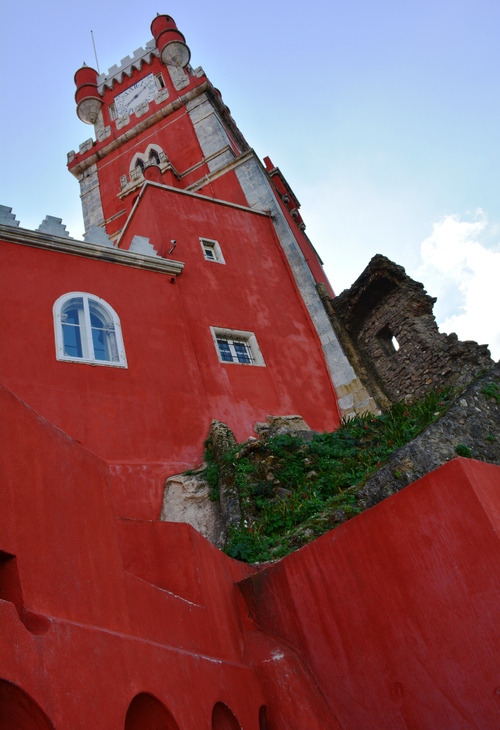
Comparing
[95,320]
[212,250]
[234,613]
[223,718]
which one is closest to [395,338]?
[212,250]

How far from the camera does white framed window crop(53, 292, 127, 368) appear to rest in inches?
415

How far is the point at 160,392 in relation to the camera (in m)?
11.1

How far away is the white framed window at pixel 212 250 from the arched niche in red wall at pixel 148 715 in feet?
38.9

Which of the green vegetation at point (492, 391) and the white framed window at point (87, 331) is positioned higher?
the white framed window at point (87, 331)

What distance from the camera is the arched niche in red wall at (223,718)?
4.79 metres

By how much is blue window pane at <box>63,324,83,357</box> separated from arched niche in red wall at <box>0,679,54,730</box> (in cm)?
790

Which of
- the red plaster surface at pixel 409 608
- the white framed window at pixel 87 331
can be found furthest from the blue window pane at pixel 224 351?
the red plaster surface at pixel 409 608

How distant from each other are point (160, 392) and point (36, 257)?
346cm

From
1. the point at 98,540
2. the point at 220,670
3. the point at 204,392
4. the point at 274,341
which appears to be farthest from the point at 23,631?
the point at 274,341

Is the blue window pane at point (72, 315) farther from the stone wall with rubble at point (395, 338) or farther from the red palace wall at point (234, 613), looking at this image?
the stone wall with rubble at point (395, 338)

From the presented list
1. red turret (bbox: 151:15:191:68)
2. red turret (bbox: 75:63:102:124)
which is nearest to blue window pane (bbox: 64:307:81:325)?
red turret (bbox: 75:63:102:124)

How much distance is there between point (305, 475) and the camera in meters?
9.97

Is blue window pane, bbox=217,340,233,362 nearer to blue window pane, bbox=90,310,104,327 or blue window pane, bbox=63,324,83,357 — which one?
blue window pane, bbox=90,310,104,327

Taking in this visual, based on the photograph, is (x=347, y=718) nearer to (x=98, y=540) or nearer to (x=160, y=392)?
(x=98, y=540)
